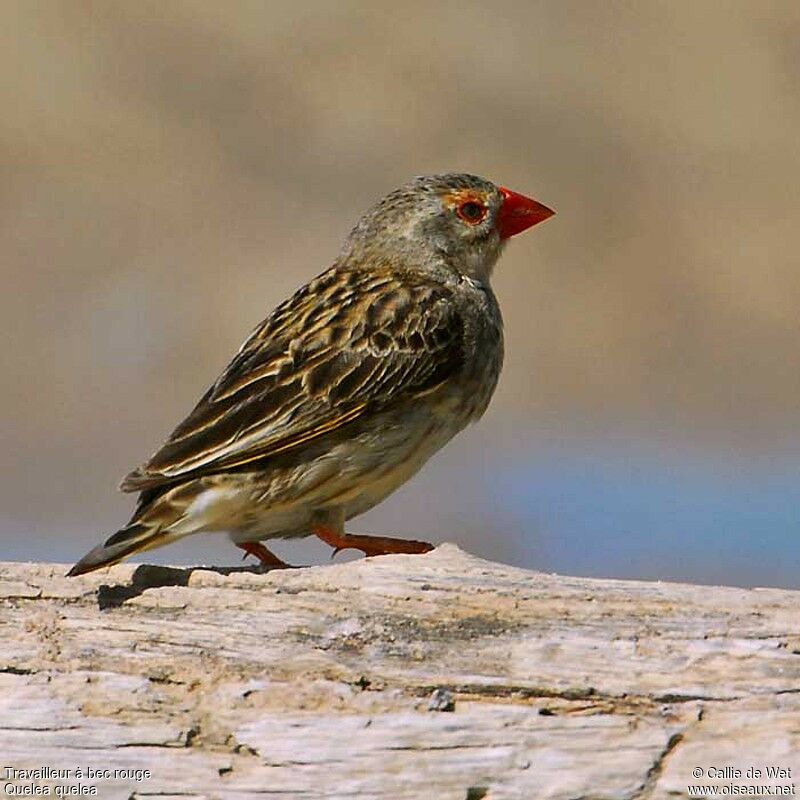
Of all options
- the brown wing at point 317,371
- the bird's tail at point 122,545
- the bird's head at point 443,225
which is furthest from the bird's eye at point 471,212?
the bird's tail at point 122,545

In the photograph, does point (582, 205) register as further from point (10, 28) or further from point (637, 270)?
point (10, 28)

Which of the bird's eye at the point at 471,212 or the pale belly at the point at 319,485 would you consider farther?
the bird's eye at the point at 471,212

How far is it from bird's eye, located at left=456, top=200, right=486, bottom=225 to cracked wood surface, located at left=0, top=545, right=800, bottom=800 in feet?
8.36

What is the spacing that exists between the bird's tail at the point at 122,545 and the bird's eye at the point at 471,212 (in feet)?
7.18

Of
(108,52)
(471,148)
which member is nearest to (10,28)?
(108,52)

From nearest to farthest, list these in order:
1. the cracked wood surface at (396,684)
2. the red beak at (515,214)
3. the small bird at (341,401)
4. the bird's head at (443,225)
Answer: the cracked wood surface at (396,684), the small bird at (341,401), the bird's head at (443,225), the red beak at (515,214)

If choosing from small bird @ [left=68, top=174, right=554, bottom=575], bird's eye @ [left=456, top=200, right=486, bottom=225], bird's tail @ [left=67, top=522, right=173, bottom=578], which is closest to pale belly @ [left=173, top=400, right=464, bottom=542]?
small bird @ [left=68, top=174, right=554, bottom=575]

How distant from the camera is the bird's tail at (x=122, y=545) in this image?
24.1ft

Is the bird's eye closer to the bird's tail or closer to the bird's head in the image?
the bird's head

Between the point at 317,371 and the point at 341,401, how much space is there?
0.19 m

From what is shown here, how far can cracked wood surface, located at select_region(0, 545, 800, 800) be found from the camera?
6641 millimetres

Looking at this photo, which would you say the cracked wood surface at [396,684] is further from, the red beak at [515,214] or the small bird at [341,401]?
the red beak at [515,214]

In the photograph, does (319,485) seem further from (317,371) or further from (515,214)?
(515,214)

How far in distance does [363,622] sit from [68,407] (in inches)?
454
